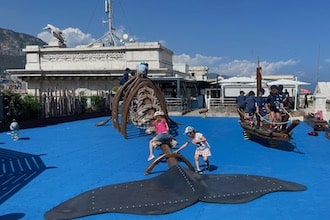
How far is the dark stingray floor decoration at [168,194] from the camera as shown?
236 inches

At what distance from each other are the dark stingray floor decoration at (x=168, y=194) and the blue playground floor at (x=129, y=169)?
166 millimetres

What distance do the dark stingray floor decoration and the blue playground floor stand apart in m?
0.17

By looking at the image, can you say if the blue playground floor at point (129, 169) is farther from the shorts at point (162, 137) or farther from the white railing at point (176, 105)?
the white railing at point (176, 105)

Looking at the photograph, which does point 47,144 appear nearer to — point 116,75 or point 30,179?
point 30,179

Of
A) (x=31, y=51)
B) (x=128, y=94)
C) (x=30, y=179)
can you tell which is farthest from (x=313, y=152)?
(x=31, y=51)

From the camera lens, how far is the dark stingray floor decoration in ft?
19.7

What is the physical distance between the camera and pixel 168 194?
6.45 meters

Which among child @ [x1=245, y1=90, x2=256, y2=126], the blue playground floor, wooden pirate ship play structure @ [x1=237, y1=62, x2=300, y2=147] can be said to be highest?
child @ [x1=245, y1=90, x2=256, y2=126]

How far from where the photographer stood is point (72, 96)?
2339 cm

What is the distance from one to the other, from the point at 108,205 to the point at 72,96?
59.8ft

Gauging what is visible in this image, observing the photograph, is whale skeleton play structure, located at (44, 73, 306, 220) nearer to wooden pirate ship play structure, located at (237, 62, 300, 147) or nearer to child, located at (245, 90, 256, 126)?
wooden pirate ship play structure, located at (237, 62, 300, 147)

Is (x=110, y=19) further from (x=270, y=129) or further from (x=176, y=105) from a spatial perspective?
(x=270, y=129)

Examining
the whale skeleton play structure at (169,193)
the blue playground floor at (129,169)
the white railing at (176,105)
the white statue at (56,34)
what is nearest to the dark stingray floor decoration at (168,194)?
the whale skeleton play structure at (169,193)

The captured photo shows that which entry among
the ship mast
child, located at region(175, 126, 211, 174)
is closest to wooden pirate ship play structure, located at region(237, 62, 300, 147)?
child, located at region(175, 126, 211, 174)
